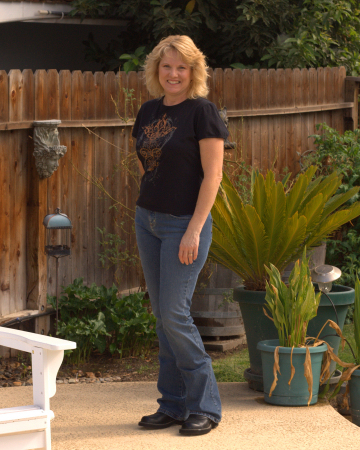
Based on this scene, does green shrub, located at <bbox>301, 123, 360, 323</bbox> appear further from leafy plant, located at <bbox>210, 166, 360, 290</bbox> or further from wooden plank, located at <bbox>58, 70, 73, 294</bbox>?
wooden plank, located at <bbox>58, 70, 73, 294</bbox>

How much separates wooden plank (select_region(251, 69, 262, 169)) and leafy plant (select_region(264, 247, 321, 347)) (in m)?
3.44

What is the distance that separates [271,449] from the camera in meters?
3.04

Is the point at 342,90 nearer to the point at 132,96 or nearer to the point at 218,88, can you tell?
the point at 218,88

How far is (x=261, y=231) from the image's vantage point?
13.1ft

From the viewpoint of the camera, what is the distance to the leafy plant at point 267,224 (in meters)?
4.03

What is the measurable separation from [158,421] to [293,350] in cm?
83

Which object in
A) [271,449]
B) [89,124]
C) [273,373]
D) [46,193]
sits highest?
[89,124]

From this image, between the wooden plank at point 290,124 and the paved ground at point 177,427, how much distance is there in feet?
13.3

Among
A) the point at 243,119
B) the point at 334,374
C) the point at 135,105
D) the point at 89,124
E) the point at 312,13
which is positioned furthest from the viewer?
the point at 312,13

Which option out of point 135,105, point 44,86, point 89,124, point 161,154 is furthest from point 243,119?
point 161,154

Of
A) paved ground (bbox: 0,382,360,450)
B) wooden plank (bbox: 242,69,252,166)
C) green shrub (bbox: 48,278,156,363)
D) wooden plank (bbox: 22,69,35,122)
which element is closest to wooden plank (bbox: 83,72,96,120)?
wooden plank (bbox: 22,69,35,122)

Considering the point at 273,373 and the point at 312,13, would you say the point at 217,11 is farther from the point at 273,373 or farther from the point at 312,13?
the point at 273,373

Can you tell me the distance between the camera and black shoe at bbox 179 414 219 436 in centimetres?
316

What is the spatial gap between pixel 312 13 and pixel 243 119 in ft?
7.18
